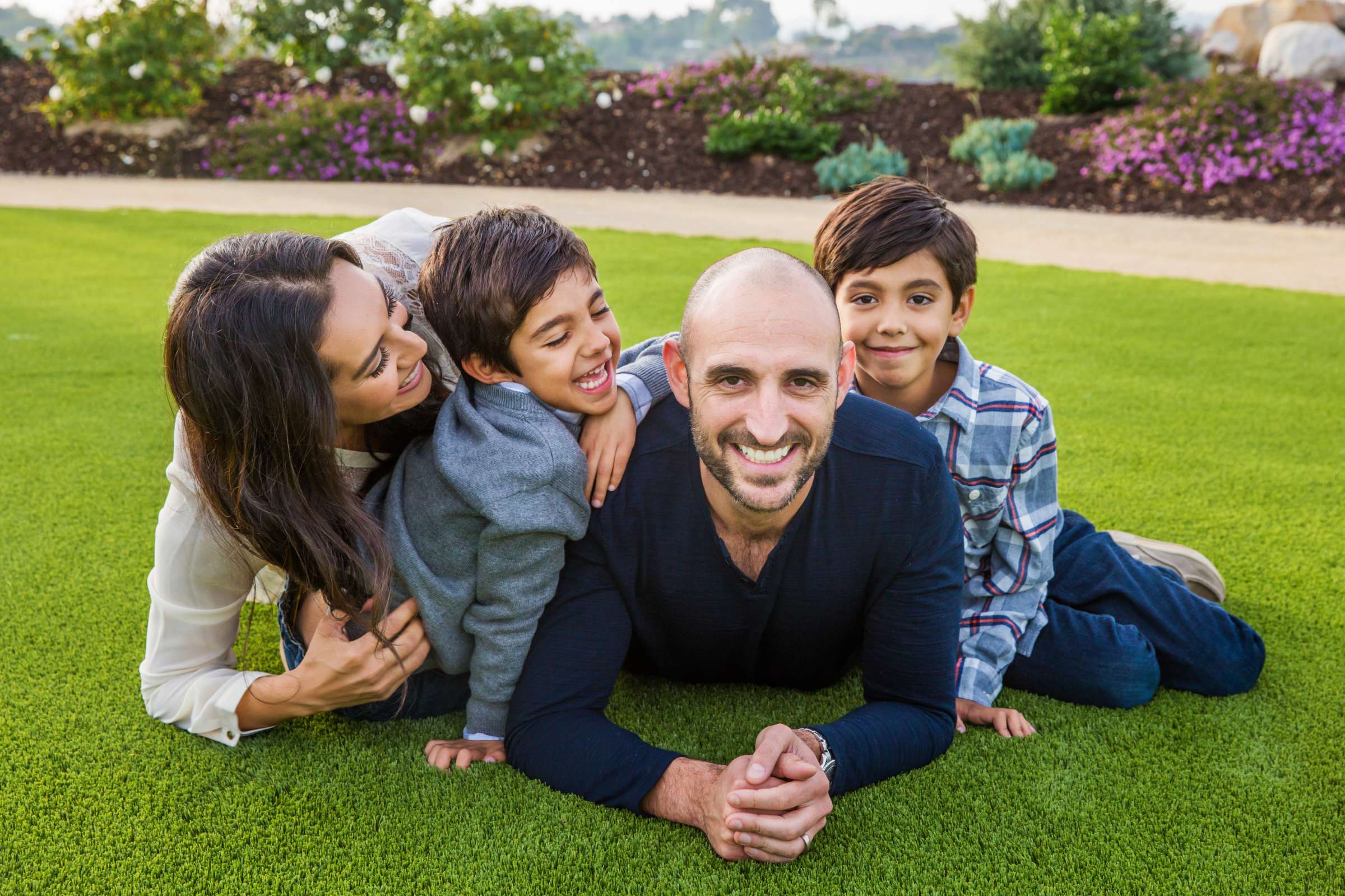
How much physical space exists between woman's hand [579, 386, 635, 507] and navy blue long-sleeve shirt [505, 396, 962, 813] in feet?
0.14

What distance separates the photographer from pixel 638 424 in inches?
103

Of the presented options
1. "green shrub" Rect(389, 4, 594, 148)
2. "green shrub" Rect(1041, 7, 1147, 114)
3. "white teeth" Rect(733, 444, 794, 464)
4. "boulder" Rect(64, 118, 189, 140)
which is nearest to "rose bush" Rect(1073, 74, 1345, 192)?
"green shrub" Rect(1041, 7, 1147, 114)

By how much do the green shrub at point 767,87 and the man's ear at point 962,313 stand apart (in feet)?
36.4

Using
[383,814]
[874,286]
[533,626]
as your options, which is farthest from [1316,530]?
[383,814]

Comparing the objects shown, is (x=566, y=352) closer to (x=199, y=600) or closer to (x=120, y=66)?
(x=199, y=600)

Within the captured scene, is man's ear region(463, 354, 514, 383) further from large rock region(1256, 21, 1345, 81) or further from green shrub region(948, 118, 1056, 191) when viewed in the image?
large rock region(1256, 21, 1345, 81)

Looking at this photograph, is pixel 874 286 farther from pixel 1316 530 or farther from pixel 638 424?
pixel 1316 530

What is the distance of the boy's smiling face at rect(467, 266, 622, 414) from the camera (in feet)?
7.99

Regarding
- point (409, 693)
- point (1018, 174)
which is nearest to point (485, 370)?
point (409, 693)

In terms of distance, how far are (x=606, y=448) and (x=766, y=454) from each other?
1.47ft

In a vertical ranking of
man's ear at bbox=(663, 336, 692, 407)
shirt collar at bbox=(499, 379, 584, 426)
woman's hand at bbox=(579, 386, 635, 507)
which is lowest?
woman's hand at bbox=(579, 386, 635, 507)

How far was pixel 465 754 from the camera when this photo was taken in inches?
102

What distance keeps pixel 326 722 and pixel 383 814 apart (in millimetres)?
481

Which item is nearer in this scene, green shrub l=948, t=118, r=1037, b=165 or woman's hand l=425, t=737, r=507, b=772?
woman's hand l=425, t=737, r=507, b=772
